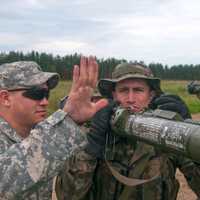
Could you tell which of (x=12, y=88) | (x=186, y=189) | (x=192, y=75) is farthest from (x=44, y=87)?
(x=192, y=75)

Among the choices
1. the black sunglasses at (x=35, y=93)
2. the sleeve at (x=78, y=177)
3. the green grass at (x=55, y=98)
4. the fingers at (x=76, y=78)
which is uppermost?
the fingers at (x=76, y=78)

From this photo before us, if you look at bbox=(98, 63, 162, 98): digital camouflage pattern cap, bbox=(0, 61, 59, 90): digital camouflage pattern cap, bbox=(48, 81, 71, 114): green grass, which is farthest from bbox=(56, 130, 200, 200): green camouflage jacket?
bbox=(48, 81, 71, 114): green grass

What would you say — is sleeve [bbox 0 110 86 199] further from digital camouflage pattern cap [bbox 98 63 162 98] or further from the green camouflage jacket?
digital camouflage pattern cap [bbox 98 63 162 98]

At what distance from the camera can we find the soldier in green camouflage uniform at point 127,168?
362cm

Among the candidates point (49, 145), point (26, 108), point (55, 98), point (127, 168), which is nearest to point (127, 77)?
point (127, 168)

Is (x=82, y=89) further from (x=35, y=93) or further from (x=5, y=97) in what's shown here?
(x=5, y=97)

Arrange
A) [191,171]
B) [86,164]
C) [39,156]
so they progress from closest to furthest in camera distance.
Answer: [39,156] < [86,164] < [191,171]

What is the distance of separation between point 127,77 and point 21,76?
941mm

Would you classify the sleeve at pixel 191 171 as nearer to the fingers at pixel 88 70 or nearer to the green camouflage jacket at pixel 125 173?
the green camouflage jacket at pixel 125 173

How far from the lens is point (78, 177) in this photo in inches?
146

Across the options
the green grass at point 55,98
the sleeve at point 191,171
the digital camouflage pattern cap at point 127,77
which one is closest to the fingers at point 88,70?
the digital camouflage pattern cap at point 127,77

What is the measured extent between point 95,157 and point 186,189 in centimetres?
669

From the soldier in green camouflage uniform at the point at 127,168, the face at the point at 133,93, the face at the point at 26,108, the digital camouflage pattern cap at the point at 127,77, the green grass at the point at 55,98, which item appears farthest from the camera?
the green grass at the point at 55,98

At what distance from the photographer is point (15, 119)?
326 cm
